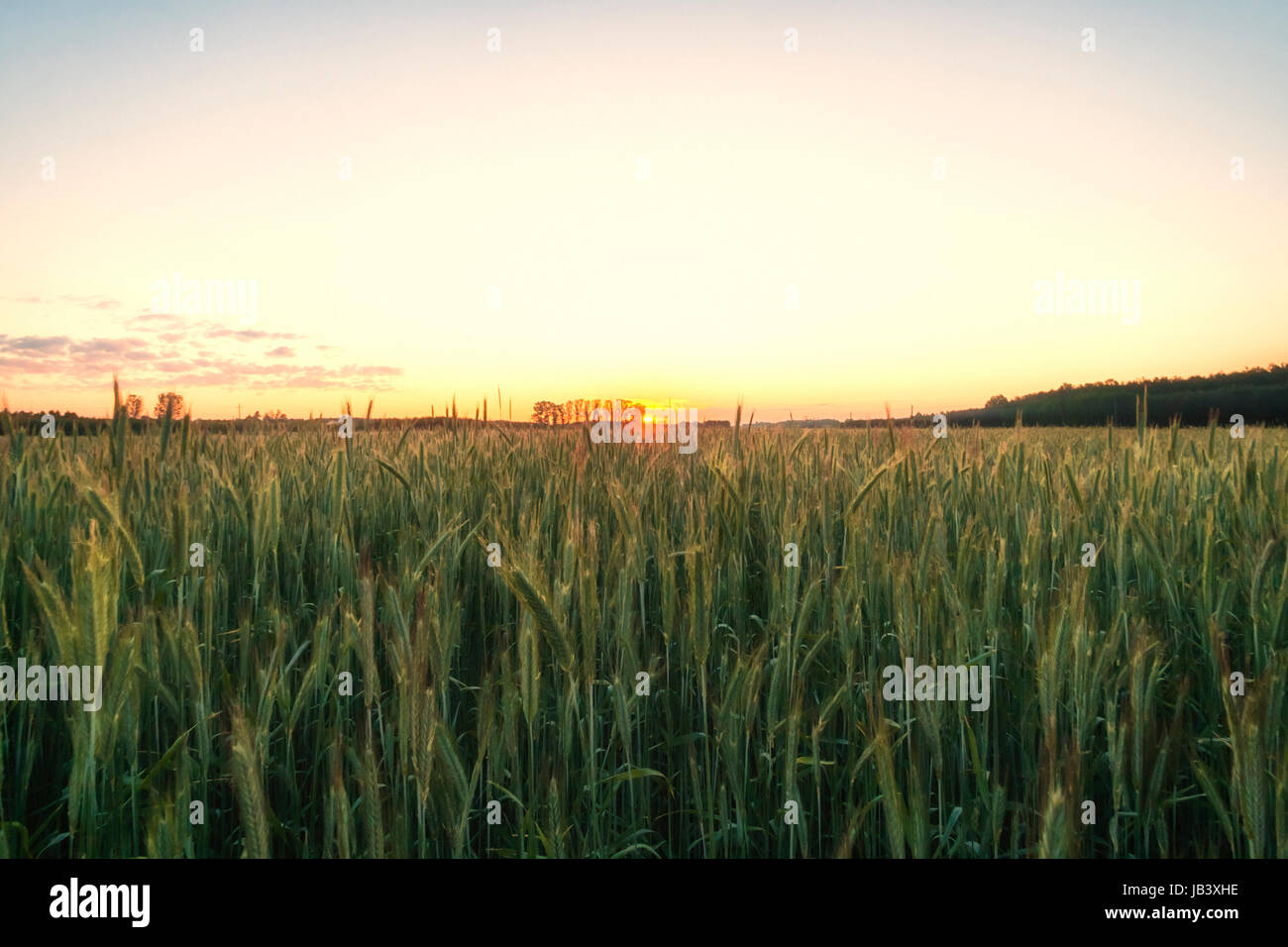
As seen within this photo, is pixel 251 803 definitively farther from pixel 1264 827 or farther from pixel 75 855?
pixel 1264 827

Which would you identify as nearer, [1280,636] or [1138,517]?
[1280,636]

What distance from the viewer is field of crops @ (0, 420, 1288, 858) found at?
1.15 m

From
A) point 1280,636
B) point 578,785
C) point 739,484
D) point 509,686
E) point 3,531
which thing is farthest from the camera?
point 739,484

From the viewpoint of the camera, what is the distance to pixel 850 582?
64.6 inches

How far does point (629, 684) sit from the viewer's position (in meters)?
1.45

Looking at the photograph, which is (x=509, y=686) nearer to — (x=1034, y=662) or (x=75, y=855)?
(x=75, y=855)

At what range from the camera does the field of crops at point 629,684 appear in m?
1.15

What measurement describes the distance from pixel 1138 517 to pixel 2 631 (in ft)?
9.22

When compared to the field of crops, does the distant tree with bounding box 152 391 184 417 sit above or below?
above

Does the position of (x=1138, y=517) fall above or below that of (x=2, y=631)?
above

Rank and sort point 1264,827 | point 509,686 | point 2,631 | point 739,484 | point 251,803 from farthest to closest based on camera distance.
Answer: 1. point 739,484
2. point 2,631
3. point 509,686
4. point 1264,827
5. point 251,803

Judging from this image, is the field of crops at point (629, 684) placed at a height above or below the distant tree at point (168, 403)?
below
